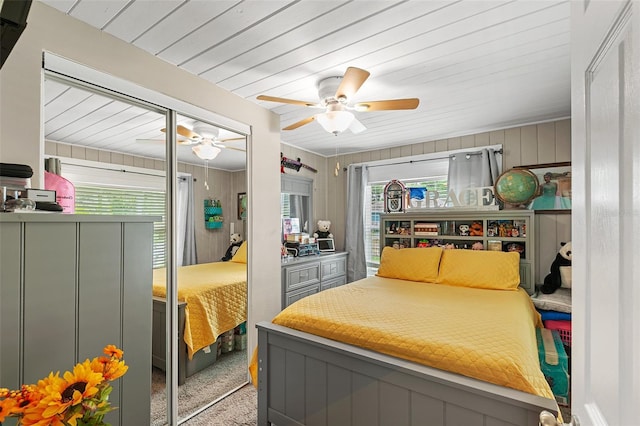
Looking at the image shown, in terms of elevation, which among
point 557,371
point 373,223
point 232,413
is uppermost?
point 373,223

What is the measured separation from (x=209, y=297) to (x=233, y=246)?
439 mm

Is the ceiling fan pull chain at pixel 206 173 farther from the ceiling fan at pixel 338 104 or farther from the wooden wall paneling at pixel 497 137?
the wooden wall paneling at pixel 497 137

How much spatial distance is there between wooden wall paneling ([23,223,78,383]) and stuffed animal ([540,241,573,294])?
11.6 feet

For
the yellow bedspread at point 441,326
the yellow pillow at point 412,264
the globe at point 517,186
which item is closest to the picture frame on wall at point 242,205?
the yellow bedspread at point 441,326

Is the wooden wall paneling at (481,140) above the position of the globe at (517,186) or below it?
above

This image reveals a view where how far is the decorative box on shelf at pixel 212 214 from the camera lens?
2332 millimetres

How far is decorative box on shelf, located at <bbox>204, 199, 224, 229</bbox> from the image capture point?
2.33 m

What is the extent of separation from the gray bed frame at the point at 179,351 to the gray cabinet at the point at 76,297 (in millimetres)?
582

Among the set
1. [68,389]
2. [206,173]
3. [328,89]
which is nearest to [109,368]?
[68,389]

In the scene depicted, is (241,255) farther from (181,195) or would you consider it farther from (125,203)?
(125,203)

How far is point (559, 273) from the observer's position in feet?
9.75

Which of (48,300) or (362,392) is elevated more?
(48,300)

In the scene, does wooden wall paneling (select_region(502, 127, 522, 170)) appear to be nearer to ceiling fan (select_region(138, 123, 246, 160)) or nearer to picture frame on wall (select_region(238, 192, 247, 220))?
picture frame on wall (select_region(238, 192, 247, 220))

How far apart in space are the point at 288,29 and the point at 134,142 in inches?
45.9
